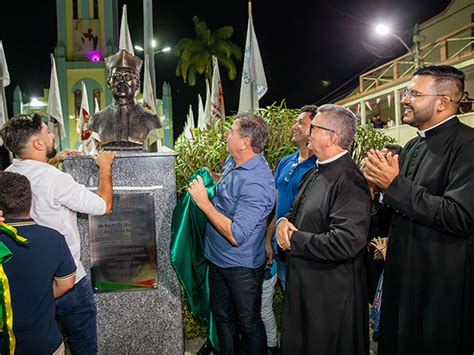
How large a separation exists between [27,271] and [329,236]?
5.46ft

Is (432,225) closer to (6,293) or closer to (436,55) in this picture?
(6,293)

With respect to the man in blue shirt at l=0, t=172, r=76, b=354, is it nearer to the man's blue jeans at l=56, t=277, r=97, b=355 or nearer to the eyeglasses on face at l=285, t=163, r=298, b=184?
the man's blue jeans at l=56, t=277, r=97, b=355

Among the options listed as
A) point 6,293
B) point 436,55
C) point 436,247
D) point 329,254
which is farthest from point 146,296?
point 436,55

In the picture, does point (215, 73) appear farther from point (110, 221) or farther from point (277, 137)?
point (110, 221)

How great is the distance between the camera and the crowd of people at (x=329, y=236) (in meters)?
2.28

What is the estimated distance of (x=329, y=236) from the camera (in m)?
2.38

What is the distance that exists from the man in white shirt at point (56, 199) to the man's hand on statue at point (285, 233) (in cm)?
126

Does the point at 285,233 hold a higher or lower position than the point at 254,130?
lower

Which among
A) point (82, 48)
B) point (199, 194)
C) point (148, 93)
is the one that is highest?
point (82, 48)

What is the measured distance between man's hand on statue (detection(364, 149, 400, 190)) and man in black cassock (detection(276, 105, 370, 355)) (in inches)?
3.2

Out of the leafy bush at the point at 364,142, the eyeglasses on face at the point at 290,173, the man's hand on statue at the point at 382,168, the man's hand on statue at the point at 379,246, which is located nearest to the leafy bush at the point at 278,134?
the leafy bush at the point at 364,142

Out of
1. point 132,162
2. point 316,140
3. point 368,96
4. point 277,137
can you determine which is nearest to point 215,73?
point 277,137

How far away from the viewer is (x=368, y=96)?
70.9 ft

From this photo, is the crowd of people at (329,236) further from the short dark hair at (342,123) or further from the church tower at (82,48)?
the church tower at (82,48)
